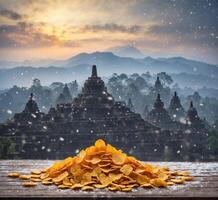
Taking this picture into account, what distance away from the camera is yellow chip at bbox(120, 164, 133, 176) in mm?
4613

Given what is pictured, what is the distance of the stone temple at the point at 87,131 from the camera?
2567cm

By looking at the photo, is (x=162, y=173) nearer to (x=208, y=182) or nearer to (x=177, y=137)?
(x=208, y=182)

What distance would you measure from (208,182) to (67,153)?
69.7 ft

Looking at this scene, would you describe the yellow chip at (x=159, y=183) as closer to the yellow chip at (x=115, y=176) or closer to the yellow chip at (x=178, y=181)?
the yellow chip at (x=178, y=181)

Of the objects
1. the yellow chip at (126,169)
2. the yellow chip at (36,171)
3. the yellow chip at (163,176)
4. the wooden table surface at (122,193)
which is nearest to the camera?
the wooden table surface at (122,193)

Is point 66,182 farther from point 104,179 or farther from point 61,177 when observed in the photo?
point 104,179

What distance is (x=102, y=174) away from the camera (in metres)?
4.57

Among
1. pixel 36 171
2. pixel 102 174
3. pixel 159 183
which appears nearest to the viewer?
pixel 159 183

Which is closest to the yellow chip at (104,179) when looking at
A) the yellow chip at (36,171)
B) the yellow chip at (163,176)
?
the yellow chip at (163,176)

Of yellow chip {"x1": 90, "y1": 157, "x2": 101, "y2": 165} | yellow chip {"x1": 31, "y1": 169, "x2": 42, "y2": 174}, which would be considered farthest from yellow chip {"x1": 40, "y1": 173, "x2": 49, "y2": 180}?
yellow chip {"x1": 90, "y1": 157, "x2": 101, "y2": 165}

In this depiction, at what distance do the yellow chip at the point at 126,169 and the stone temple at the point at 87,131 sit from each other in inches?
826

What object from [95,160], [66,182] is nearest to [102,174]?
[95,160]

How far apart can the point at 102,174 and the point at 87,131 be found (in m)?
21.7

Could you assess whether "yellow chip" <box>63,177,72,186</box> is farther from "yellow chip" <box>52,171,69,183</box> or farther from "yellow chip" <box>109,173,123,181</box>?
"yellow chip" <box>109,173,123,181</box>
